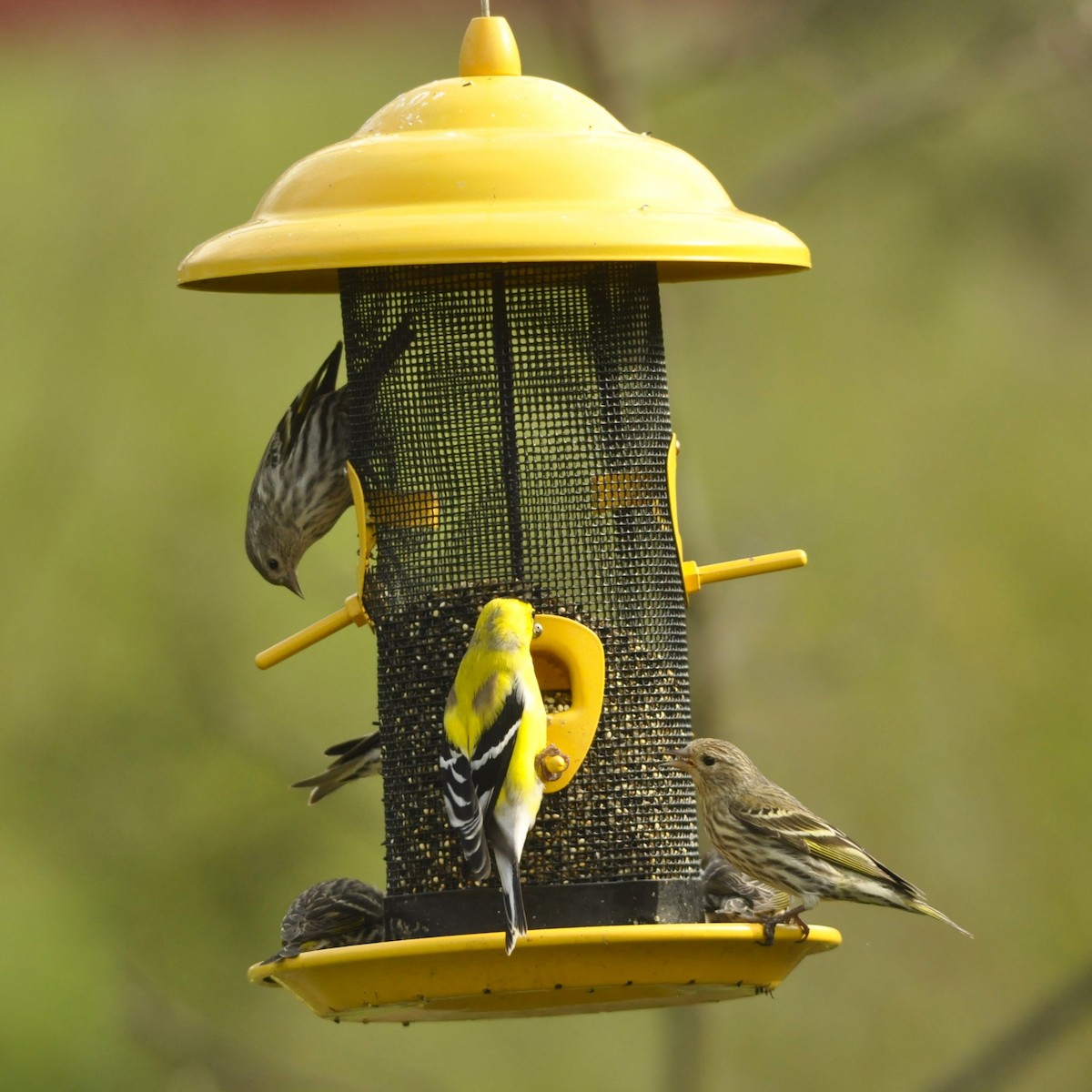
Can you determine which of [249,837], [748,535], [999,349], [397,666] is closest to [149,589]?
[249,837]

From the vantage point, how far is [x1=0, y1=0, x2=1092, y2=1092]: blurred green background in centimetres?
1609

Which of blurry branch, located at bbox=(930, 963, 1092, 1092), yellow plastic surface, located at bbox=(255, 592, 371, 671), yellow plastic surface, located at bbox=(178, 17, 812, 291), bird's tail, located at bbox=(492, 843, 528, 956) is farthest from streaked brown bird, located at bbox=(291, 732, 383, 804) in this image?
blurry branch, located at bbox=(930, 963, 1092, 1092)

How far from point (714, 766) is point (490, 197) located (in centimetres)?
263

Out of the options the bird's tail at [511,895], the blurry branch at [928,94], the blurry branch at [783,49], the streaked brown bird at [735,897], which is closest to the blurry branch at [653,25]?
the blurry branch at [783,49]

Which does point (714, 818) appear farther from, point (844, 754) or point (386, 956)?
point (844, 754)

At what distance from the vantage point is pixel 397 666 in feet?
26.7

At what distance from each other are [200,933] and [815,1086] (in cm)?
502

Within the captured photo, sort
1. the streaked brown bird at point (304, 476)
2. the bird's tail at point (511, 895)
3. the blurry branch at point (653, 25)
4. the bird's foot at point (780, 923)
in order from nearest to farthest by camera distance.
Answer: the bird's tail at point (511, 895), the bird's foot at point (780, 923), the streaked brown bird at point (304, 476), the blurry branch at point (653, 25)

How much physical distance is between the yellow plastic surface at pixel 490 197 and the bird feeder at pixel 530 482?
0.5 inches

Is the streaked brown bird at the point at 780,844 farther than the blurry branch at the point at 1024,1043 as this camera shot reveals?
No

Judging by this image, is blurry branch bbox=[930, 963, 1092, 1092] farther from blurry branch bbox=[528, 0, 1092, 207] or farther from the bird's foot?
the bird's foot

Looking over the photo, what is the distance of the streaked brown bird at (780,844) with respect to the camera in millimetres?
8375

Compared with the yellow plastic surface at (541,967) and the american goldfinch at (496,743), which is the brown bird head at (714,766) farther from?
the yellow plastic surface at (541,967)

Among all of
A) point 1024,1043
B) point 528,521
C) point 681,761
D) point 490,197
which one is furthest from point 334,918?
point 1024,1043
